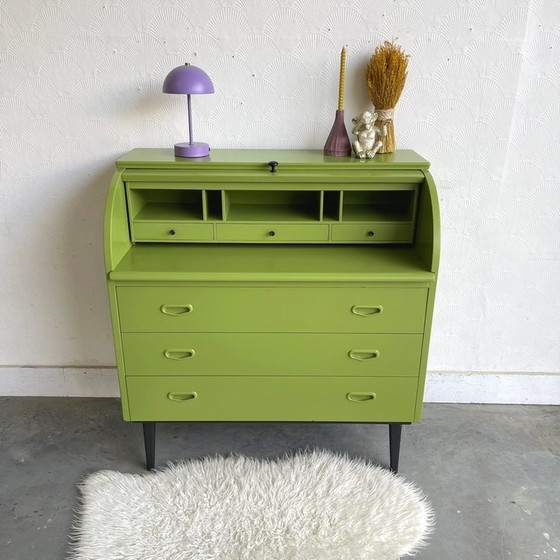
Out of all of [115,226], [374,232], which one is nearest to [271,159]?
[374,232]

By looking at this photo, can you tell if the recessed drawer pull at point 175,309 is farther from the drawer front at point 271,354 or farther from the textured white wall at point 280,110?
the textured white wall at point 280,110

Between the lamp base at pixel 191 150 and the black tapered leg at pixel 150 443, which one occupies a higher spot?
the lamp base at pixel 191 150

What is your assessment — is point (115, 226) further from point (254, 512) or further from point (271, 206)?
point (254, 512)

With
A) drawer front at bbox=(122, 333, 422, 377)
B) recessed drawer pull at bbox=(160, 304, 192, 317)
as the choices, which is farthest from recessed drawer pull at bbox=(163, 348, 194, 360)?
recessed drawer pull at bbox=(160, 304, 192, 317)

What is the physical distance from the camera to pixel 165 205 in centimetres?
209

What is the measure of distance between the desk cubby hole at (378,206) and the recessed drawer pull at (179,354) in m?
0.72

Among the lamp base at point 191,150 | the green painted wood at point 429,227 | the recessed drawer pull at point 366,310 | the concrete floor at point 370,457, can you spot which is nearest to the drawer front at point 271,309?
the recessed drawer pull at point 366,310

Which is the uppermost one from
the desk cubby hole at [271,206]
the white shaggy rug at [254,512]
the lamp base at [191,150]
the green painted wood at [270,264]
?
the lamp base at [191,150]

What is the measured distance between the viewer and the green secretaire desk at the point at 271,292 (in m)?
1.78

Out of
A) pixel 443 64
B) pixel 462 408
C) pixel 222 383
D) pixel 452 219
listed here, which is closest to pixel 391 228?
pixel 452 219

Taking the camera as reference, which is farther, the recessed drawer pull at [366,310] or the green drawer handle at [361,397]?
the green drawer handle at [361,397]

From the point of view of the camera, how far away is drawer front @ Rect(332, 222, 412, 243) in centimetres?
194

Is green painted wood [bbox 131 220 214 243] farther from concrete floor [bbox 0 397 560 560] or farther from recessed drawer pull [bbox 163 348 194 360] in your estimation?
concrete floor [bbox 0 397 560 560]

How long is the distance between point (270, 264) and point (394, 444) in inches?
33.3
